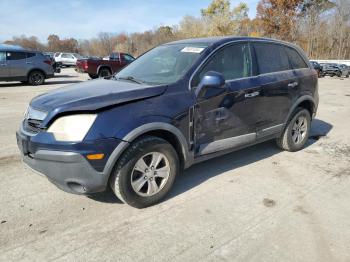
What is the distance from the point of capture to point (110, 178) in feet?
10.5

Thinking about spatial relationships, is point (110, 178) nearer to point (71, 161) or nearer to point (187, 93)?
point (71, 161)

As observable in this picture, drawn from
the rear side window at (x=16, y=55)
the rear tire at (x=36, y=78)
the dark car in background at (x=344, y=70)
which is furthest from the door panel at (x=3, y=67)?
the dark car in background at (x=344, y=70)

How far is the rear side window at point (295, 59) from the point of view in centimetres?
520

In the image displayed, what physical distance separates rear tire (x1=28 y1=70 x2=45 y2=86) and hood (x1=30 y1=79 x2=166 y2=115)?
12.8 m

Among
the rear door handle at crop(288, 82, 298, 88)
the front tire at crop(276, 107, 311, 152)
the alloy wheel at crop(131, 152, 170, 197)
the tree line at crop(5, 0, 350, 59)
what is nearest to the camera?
the alloy wheel at crop(131, 152, 170, 197)

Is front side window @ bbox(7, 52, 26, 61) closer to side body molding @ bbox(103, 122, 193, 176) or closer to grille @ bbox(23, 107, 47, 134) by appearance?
grille @ bbox(23, 107, 47, 134)

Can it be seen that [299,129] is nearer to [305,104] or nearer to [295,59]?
[305,104]

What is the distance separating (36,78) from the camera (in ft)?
50.3

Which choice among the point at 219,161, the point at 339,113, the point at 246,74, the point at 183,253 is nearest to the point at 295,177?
the point at 219,161

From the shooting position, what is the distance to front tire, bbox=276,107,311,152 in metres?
5.17

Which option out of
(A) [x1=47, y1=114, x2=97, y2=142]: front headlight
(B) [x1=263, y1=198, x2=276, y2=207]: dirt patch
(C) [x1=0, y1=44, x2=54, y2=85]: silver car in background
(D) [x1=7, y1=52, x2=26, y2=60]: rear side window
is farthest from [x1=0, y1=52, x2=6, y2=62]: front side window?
(B) [x1=263, y1=198, x2=276, y2=207]: dirt patch

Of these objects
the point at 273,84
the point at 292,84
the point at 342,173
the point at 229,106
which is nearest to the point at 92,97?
the point at 229,106

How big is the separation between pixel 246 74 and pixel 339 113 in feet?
19.8

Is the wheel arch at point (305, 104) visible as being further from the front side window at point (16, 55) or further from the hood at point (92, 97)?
the front side window at point (16, 55)
